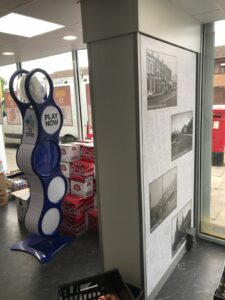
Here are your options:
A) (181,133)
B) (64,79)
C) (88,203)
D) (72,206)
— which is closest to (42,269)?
(72,206)

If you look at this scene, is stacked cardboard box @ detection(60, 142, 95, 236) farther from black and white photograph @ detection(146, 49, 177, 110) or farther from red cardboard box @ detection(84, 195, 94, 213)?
black and white photograph @ detection(146, 49, 177, 110)

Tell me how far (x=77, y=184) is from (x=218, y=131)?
172 centimetres

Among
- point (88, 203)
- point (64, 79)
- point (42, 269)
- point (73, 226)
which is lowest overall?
point (42, 269)

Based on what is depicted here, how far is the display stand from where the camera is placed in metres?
2.45

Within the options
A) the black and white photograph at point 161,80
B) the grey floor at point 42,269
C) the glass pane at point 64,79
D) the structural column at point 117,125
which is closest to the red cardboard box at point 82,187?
the grey floor at point 42,269

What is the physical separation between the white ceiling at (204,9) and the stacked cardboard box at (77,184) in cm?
186

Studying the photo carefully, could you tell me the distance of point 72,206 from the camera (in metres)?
3.05

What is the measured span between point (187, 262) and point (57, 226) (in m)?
1.40

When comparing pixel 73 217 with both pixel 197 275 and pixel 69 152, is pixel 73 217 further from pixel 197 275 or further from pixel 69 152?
pixel 197 275

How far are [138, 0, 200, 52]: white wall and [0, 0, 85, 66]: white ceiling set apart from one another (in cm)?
59

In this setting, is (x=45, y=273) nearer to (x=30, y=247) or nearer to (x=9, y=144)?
(x=30, y=247)

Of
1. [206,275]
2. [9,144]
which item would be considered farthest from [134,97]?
[9,144]

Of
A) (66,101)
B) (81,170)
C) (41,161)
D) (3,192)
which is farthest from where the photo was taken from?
(66,101)

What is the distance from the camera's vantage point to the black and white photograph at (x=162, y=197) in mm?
1918
